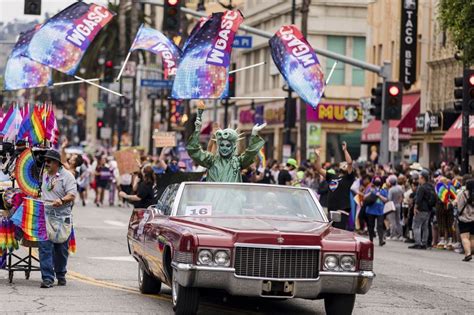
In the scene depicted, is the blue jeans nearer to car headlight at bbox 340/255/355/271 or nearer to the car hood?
the car hood

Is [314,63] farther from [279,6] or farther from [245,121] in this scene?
[245,121]

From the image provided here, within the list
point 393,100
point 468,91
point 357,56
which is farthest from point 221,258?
point 357,56

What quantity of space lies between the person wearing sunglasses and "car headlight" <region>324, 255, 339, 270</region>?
4362mm

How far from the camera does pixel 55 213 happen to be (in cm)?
1599

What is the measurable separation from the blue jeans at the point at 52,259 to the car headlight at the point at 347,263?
14.8ft

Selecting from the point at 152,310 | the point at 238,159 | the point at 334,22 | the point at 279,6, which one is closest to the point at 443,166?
the point at 238,159

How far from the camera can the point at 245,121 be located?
76.1 metres

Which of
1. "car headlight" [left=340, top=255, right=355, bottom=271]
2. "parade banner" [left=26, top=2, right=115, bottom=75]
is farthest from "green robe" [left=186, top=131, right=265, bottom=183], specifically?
"parade banner" [left=26, top=2, right=115, bottom=75]

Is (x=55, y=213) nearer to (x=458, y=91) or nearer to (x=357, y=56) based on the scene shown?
(x=458, y=91)

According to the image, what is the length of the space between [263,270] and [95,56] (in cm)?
6035

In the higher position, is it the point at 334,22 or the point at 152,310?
the point at 334,22

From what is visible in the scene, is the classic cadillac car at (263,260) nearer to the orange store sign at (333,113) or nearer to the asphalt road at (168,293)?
the asphalt road at (168,293)

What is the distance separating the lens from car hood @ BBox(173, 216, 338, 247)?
1251 cm

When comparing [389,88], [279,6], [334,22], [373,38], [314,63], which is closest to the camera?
[314,63]
